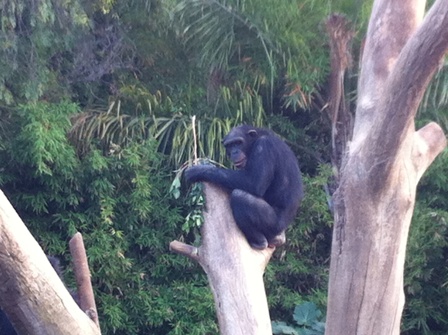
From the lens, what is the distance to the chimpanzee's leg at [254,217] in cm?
534

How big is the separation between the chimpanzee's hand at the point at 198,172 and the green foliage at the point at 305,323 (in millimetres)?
2654

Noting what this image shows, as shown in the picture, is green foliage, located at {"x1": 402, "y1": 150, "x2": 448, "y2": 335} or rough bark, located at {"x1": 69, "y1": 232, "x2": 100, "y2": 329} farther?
green foliage, located at {"x1": 402, "y1": 150, "x2": 448, "y2": 335}

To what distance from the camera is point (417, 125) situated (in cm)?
898

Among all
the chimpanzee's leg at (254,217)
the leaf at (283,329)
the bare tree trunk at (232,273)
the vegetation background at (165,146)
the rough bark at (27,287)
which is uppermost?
the rough bark at (27,287)

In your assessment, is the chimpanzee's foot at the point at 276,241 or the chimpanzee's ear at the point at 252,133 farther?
the chimpanzee's ear at the point at 252,133

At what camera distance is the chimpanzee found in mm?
5945

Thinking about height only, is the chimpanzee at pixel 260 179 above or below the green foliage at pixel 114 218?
above

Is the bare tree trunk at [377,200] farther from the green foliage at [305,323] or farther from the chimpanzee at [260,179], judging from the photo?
the green foliage at [305,323]

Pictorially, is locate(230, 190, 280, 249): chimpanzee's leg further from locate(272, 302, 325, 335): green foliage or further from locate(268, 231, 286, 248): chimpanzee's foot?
locate(272, 302, 325, 335): green foliage

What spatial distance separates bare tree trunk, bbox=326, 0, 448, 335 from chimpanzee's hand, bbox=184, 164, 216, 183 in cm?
160

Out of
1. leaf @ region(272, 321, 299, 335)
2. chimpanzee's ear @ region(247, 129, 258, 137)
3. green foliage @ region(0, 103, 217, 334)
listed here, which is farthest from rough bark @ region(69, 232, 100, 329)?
green foliage @ region(0, 103, 217, 334)

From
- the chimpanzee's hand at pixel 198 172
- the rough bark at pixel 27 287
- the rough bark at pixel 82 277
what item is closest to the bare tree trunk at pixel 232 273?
the rough bark at pixel 82 277

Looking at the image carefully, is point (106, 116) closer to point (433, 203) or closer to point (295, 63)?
point (295, 63)

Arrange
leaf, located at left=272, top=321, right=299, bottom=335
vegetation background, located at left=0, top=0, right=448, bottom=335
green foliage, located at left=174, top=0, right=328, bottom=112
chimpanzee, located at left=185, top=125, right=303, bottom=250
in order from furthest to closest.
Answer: green foliage, located at left=174, top=0, right=328, bottom=112
vegetation background, located at left=0, top=0, right=448, bottom=335
leaf, located at left=272, top=321, right=299, bottom=335
chimpanzee, located at left=185, top=125, right=303, bottom=250
